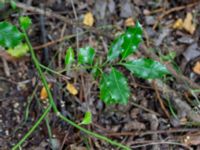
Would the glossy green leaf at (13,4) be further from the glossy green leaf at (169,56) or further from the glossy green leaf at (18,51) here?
the glossy green leaf at (169,56)

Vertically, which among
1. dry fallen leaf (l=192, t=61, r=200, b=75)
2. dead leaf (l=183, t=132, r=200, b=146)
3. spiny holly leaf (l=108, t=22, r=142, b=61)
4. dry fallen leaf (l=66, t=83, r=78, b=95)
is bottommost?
dead leaf (l=183, t=132, r=200, b=146)

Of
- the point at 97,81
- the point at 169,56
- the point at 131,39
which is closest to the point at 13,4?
the point at 97,81

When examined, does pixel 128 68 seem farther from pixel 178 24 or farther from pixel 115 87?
pixel 178 24

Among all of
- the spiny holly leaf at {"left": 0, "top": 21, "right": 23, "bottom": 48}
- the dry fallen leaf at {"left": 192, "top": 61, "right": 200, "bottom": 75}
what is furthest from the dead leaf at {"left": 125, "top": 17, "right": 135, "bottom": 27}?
the spiny holly leaf at {"left": 0, "top": 21, "right": 23, "bottom": 48}

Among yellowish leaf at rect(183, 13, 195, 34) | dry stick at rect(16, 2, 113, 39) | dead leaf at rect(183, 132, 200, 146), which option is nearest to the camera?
dead leaf at rect(183, 132, 200, 146)

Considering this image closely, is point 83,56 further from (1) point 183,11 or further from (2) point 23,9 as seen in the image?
(1) point 183,11

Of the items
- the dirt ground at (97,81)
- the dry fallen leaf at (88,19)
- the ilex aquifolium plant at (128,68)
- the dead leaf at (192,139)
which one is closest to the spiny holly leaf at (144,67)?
the ilex aquifolium plant at (128,68)

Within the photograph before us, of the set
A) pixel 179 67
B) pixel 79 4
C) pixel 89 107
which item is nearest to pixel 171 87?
pixel 179 67

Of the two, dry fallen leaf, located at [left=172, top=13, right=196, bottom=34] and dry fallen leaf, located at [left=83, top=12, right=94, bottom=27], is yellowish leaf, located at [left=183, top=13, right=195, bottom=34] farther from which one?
dry fallen leaf, located at [left=83, top=12, right=94, bottom=27]
